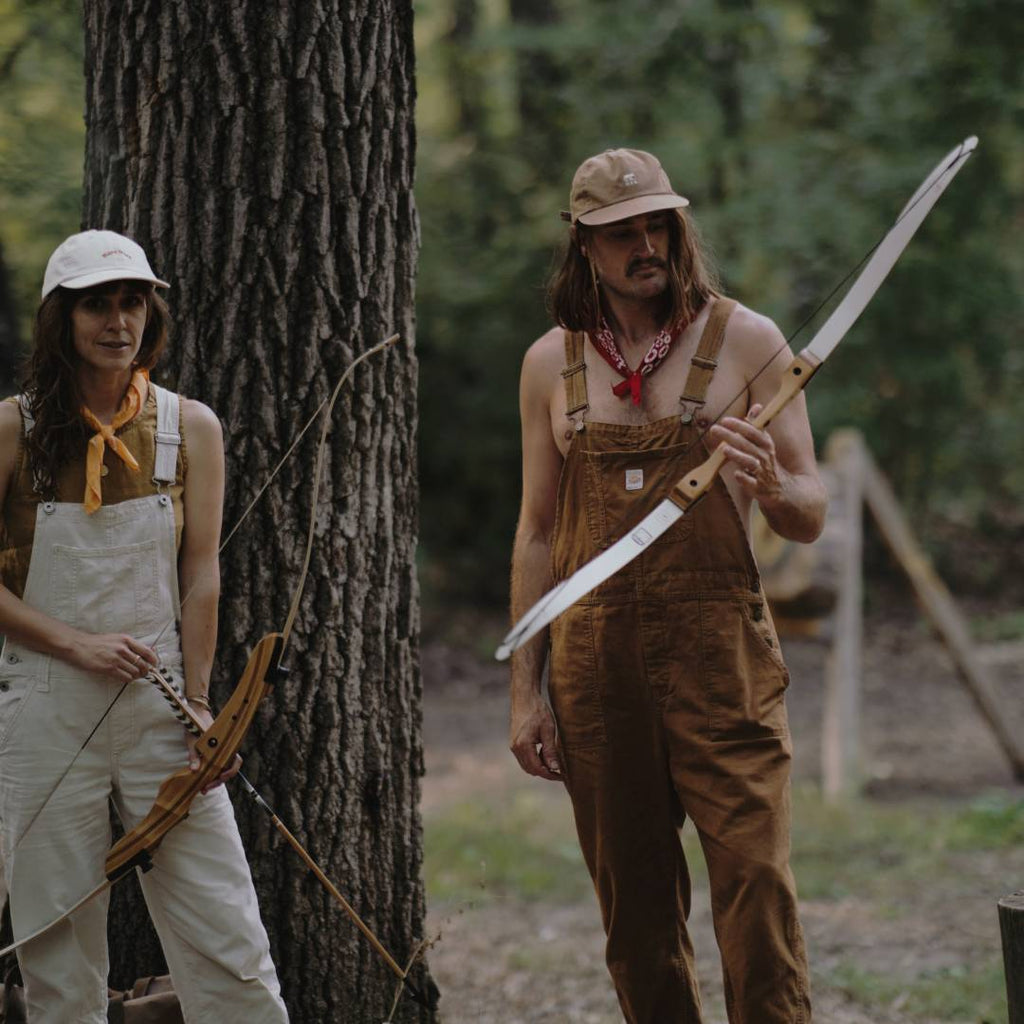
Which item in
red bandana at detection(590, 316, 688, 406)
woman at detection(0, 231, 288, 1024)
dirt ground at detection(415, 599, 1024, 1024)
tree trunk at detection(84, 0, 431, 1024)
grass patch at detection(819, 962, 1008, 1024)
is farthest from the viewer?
dirt ground at detection(415, 599, 1024, 1024)

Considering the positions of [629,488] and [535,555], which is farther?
[535,555]

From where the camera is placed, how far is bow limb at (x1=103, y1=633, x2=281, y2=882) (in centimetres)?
276

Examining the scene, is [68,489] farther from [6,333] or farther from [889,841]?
[889,841]

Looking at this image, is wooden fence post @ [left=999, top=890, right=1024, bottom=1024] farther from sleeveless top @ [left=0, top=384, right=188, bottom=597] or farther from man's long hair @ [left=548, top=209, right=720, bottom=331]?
sleeveless top @ [left=0, top=384, right=188, bottom=597]

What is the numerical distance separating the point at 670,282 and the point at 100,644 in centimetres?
144

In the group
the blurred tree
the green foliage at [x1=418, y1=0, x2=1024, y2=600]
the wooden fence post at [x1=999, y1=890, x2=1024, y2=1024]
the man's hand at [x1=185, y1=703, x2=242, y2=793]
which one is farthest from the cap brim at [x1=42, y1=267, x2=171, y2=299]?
the green foliage at [x1=418, y1=0, x2=1024, y2=600]

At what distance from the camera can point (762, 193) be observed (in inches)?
483

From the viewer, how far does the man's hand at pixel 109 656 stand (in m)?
2.77

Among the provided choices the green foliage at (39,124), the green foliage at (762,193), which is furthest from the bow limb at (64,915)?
the green foliage at (762,193)


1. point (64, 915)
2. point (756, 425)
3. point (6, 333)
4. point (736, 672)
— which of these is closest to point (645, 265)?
point (756, 425)

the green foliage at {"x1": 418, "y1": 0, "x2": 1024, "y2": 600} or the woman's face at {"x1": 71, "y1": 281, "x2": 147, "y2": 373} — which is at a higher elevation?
the green foliage at {"x1": 418, "y1": 0, "x2": 1024, "y2": 600}

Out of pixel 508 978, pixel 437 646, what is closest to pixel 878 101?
pixel 437 646

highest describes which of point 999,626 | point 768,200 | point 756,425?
point 768,200

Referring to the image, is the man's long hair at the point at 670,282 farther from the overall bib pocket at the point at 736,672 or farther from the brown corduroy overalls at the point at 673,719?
the overall bib pocket at the point at 736,672
